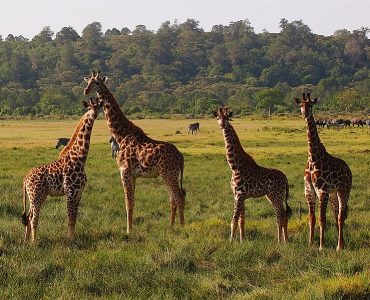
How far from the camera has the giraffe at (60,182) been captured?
33.3 feet

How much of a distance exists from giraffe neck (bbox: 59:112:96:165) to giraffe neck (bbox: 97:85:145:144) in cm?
149

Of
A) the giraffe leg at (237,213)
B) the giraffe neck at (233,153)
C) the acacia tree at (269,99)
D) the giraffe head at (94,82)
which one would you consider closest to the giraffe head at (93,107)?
the giraffe head at (94,82)

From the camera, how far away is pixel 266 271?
27.7 feet

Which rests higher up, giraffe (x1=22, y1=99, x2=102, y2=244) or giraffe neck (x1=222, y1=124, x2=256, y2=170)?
giraffe neck (x1=222, y1=124, x2=256, y2=170)

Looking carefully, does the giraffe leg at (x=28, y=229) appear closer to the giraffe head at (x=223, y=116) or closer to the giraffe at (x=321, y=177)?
the giraffe head at (x=223, y=116)

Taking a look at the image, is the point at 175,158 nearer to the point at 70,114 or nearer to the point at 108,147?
the point at 108,147

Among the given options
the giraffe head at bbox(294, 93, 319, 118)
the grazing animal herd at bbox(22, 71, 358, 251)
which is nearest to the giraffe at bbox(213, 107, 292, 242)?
the grazing animal herd at bbox(22, 71, 358, 251)

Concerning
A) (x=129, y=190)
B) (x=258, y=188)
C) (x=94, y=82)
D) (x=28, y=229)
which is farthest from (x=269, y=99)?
(x=28, y=229)

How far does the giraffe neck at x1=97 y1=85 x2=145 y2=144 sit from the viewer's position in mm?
12500

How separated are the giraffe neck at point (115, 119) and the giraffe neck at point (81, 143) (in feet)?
4.88

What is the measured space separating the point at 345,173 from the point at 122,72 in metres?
166

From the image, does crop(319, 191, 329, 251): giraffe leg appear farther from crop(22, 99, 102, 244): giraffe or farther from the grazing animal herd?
crop(22, 99, 102, 244): giraffe

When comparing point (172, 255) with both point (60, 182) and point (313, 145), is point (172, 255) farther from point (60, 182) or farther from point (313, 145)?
point (313, 145)

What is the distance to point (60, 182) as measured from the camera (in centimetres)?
1038
